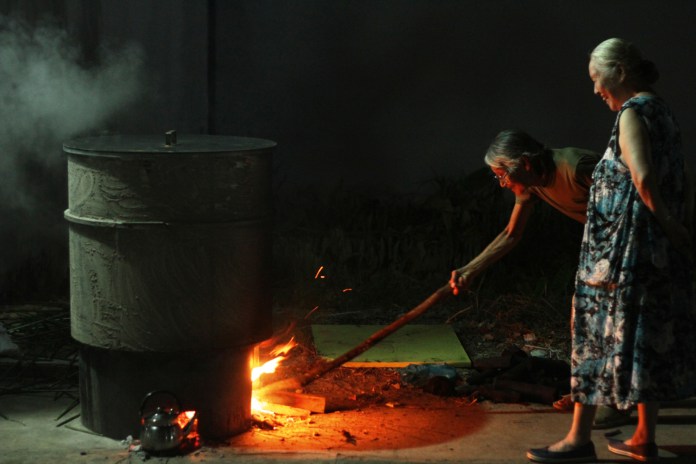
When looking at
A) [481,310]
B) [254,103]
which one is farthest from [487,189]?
[254,103]

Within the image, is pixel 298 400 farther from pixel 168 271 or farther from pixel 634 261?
pixel 634 261

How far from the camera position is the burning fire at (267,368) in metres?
5.75

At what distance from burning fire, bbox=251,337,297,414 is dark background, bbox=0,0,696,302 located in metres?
3.12

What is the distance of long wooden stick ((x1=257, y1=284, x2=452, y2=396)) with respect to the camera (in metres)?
5.55

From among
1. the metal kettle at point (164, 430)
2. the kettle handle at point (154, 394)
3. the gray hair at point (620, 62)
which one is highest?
the gray hair at point (620, 62)

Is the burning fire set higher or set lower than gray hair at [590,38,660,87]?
lower

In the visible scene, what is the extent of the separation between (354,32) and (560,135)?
2.10 meters

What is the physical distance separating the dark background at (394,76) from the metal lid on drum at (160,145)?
3.40m

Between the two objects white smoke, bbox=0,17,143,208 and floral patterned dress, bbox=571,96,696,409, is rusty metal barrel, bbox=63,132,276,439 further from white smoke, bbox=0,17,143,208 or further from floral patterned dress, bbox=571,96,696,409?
white smoke, bbox=0,17,143,208

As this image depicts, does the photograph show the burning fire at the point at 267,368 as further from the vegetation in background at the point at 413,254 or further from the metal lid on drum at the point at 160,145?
the vegetation in background at the point at 413,254

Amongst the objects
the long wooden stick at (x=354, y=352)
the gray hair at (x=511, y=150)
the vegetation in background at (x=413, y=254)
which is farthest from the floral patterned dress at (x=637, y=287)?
the vegetation in background at (x=413, y=254)

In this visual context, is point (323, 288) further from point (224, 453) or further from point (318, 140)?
point (224, 453)

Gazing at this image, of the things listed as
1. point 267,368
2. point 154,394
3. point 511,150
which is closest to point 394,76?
point 267,368

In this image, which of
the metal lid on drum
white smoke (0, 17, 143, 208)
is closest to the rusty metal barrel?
the metal lid on drum
